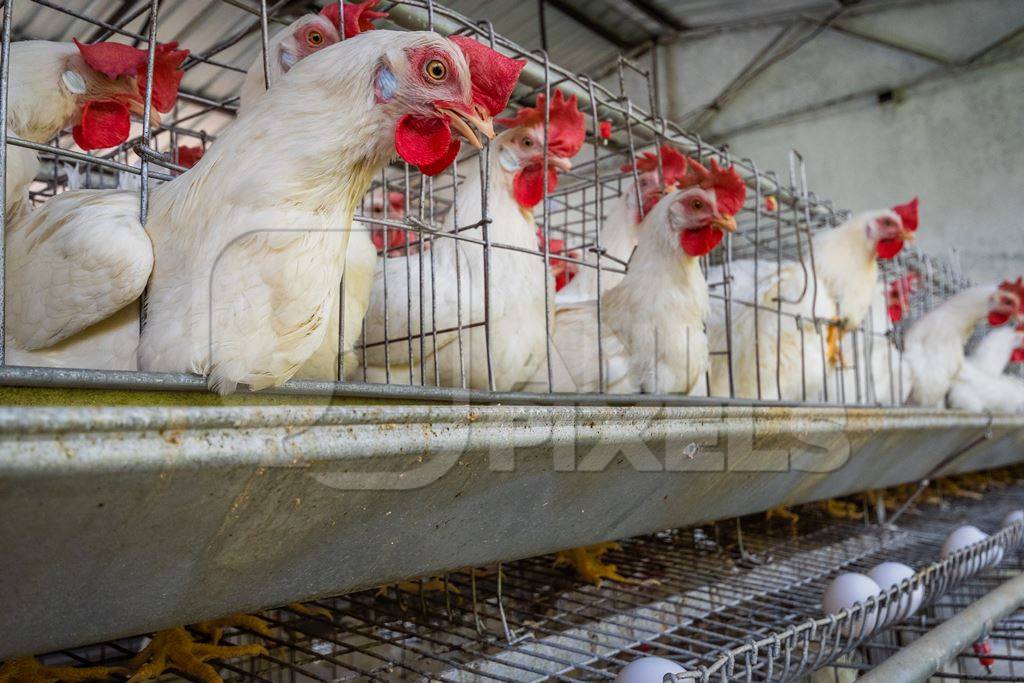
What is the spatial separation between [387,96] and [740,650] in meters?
0.81

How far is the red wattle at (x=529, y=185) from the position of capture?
1749mm

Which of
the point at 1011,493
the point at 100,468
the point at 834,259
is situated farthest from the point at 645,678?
the point at 1011,493

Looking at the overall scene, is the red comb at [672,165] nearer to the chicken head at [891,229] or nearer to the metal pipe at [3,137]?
the chicken head at [891,229]

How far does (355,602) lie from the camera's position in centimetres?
142

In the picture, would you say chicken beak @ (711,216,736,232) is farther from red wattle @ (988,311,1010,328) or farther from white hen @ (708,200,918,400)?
red wattle @ (988,311,1010,328)

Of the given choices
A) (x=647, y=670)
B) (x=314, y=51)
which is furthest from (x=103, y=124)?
(x=647, y=670)

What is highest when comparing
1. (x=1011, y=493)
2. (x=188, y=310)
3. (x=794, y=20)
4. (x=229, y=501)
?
(x=794, y=20)

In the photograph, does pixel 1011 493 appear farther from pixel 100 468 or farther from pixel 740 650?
pixel 100 468

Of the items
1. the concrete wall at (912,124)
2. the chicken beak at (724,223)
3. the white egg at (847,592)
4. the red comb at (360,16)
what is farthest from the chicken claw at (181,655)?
the concrete wall at (912,124)

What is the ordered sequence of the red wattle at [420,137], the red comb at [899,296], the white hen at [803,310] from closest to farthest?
the red wattle at [420,137] < the white hen at [803,310] < the red comb at [899,296]

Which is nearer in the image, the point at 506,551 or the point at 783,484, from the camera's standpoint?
the point at 506,551

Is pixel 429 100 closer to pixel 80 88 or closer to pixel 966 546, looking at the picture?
pixel 80 88

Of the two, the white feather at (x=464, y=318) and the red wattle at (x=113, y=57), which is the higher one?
the red wattle at (x=113, y=57)

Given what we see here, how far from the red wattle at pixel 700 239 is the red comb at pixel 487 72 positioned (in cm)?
95
